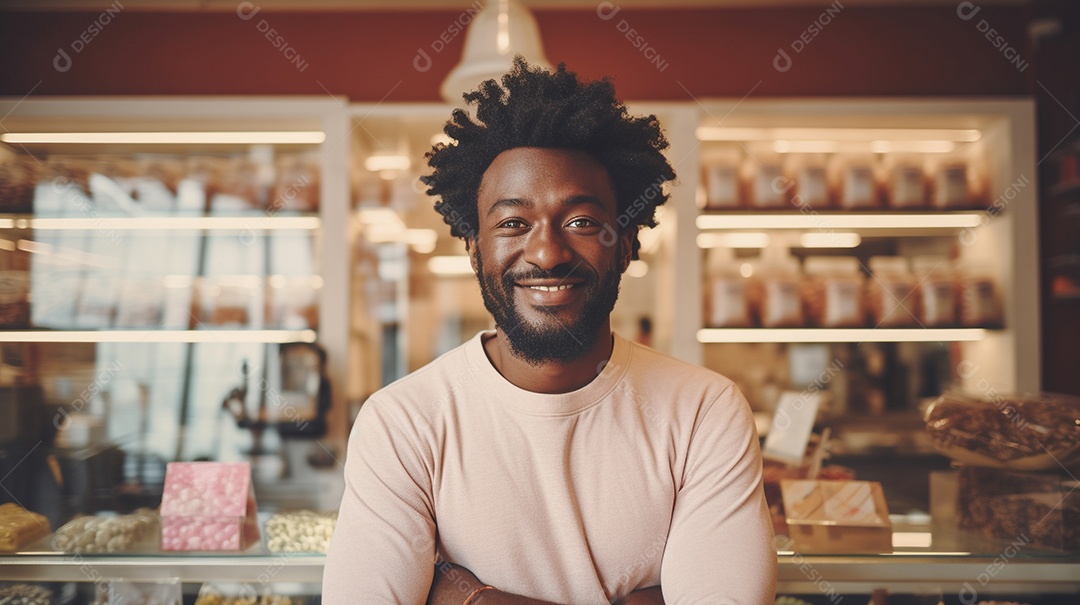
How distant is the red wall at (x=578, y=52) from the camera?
3211 mm

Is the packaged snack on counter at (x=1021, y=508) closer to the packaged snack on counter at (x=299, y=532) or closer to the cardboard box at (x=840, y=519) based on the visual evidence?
the cardboard box at (x=840, y=519)

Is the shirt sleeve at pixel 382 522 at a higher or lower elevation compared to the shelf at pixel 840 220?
lower

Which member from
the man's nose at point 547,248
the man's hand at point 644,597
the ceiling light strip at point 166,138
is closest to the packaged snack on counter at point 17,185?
the ceiling light strip at point 166,138

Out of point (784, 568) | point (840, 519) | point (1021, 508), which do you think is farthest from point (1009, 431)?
point (784, 568)

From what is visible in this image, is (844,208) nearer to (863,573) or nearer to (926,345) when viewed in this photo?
(926,345)

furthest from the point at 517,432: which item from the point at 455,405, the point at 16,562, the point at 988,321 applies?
the point at 988,321

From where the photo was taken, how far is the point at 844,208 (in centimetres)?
307

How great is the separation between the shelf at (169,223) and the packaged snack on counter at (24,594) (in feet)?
5.82

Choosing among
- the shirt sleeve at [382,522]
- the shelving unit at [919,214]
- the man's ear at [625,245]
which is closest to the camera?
the shirt sleeve at [382,522]

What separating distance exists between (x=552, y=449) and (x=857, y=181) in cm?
246

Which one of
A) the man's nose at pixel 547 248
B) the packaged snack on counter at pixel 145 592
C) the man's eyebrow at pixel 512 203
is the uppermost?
the man's eyebrow at pixel 512 203

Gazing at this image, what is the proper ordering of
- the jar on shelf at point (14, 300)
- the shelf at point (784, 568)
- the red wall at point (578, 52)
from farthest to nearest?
the red wall at point (578, 52)
the jar on shelf at point (14, 300)
the shelf at point (784, 568)

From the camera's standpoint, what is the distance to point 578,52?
10.7ft

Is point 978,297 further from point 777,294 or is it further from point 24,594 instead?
point 24,594
